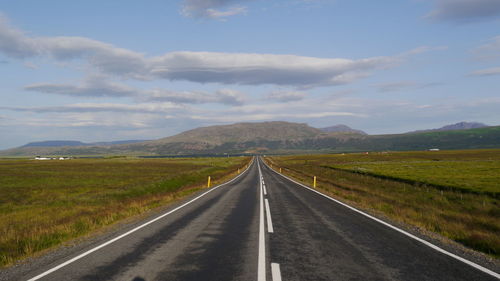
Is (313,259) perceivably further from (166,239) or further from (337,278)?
(166,239)

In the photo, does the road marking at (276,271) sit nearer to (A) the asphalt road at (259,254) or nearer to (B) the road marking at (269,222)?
(A) the asphalt road at (259,254)

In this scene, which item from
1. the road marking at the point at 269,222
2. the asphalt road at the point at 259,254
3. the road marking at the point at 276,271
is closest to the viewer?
the road marking at the point at 276,271

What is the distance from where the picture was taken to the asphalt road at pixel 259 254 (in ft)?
20.8

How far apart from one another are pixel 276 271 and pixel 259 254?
1.29m

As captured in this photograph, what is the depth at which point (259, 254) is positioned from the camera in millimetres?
7719

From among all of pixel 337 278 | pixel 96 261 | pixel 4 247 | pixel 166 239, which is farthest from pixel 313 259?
pixel 4 247

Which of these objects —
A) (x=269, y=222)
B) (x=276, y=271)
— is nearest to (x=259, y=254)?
(x=276, y=271)

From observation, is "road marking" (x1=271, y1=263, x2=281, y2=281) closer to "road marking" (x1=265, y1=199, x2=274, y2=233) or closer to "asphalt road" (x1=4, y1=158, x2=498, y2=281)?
"asphalt road" (x1=4, y1=158, x2=498, y2=281)

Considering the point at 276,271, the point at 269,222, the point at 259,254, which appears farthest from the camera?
the point at 269,222

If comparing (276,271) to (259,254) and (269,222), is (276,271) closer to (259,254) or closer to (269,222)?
(259,254)

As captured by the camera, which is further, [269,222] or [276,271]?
[269,222]

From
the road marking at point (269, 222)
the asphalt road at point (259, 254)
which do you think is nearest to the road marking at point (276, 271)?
the asphalt road at point (259, 254)

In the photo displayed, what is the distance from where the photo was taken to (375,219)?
1243 cm

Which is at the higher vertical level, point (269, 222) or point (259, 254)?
point (259, 254)
